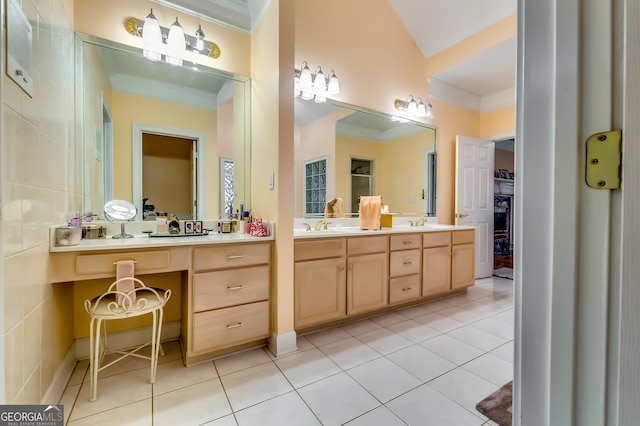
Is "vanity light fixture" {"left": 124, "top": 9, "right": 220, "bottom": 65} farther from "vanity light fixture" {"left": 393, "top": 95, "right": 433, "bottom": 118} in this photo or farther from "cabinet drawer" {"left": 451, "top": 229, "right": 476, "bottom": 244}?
"cabinet drawer" {"left": 451, "top": 229, "right": 476, "bottom": 244}

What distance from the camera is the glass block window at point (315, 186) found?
8.61 feet

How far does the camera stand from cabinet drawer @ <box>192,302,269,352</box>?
170cm

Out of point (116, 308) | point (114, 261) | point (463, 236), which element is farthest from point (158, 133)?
point (463, 236)

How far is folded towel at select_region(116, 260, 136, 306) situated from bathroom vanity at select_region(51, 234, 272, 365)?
0.11 ft

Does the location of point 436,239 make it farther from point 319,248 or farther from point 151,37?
point 151,37

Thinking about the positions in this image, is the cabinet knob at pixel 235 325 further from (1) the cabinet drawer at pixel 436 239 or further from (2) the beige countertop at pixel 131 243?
(1) the cabinet drawer at pixel 436 239

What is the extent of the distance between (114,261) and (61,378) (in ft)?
2.30

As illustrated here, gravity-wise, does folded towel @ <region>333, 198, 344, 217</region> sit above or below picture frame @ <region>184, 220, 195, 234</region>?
above

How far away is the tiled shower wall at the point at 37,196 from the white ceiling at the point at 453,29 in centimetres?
105

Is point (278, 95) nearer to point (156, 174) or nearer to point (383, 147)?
point (156, 174)

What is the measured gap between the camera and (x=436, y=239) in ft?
9.46

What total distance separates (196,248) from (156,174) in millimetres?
806

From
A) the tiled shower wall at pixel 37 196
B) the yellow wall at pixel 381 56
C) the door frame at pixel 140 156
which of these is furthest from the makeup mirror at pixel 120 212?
the yellow wall at pixel 381 56

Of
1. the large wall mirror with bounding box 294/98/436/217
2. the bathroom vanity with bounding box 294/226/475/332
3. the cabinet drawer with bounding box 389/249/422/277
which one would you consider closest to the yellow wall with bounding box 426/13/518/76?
the large wall mirror with bounding box 294/98/436/217
